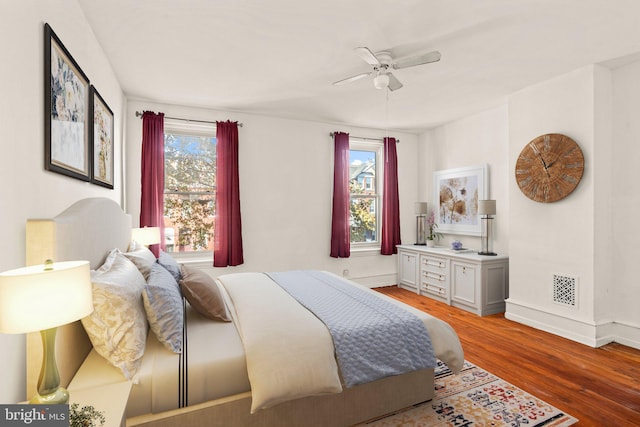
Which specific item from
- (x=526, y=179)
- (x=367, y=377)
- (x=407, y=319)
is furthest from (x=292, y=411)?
(x=526, y=179)

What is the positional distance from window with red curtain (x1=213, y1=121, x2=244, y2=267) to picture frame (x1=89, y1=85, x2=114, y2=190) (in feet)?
4.45

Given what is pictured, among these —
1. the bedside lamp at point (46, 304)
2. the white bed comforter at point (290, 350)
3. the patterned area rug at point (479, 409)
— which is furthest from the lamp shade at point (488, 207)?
the bedside lamp at point (46, 304)

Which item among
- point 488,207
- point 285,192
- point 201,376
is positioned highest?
point 285,192

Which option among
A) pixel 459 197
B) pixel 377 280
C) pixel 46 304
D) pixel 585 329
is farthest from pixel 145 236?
pixel 585 329

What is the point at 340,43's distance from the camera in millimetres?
2553

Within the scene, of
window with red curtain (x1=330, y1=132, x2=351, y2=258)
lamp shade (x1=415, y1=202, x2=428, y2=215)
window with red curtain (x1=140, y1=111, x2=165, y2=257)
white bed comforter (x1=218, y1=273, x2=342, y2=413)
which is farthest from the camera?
lamp shade (x1=415, y1=202, x2=428, y2=215)

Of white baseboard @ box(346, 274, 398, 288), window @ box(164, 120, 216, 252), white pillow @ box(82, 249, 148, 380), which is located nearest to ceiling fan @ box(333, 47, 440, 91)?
white pillow @ box(82, 249, 148, 380)

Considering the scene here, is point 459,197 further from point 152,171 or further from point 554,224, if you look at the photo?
point 152,171

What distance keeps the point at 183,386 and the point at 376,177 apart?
4504mm

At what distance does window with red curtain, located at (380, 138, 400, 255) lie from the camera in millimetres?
5254

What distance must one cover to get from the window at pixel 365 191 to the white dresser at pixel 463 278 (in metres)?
0.85

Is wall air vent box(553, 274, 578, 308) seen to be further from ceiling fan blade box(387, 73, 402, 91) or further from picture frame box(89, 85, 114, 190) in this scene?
picture frame box(89, 85, 114, 190)

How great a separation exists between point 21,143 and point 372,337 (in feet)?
6.55

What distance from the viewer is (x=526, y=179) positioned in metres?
3.52
